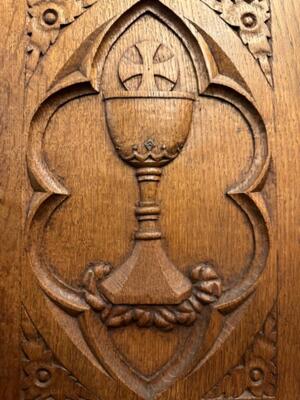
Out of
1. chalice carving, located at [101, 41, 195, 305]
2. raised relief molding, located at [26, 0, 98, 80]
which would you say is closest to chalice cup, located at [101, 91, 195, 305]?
chalice carving, located at [101, 41, 195, 305]

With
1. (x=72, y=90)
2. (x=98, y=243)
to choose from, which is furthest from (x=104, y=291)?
(x=72, y=90)

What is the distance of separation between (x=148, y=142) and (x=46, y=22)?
22 centimetres

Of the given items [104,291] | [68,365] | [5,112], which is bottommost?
[68,365]

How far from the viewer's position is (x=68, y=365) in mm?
689

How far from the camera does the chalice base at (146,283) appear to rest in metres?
0.69

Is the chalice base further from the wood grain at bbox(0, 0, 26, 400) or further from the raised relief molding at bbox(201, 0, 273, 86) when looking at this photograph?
the raised relief molding at bbox(201, 0, 273, 86)

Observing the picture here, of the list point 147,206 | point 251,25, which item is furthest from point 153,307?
point 251,25

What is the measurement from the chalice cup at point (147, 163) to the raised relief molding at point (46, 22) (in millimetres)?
112

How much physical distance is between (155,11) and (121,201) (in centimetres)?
27

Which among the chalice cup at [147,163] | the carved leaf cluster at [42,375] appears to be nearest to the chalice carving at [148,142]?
Result: the chalice cup at [147,163]

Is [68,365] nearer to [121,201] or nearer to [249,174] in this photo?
[121,201]

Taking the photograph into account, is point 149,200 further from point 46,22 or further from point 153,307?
point 46,22

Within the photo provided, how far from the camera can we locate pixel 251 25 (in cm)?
71

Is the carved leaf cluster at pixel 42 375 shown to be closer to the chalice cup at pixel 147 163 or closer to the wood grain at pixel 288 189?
the chalice cup at pixel 147 163
